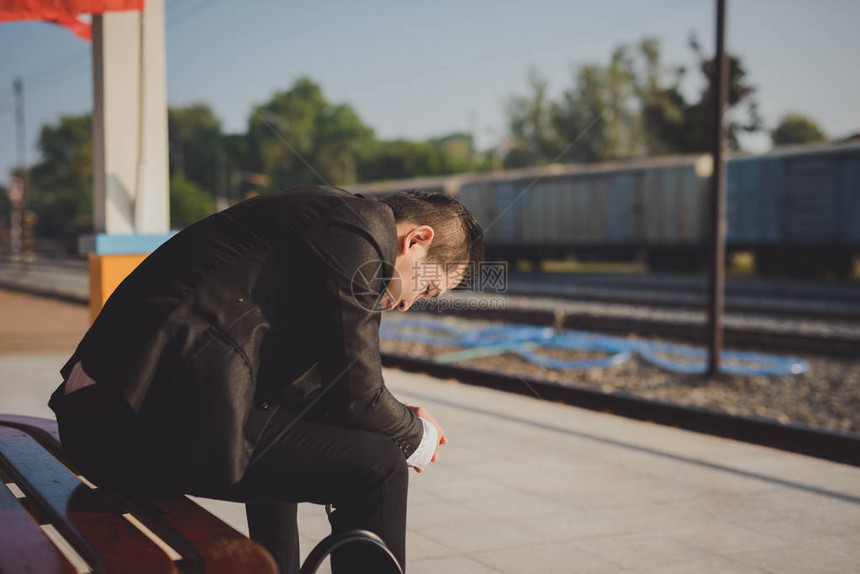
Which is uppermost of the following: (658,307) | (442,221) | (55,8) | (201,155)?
(201,155)

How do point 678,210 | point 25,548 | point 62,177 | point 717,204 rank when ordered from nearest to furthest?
point 25,548 → point 717,204 → point 678,210 → point 62,177

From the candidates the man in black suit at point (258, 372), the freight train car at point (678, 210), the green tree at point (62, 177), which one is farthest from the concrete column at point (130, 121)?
the green tree at point (62, 177)

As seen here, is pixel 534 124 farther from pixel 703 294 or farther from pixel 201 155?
pixel 703 294

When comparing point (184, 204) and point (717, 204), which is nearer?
point (717, 204)

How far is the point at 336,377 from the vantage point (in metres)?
1.76

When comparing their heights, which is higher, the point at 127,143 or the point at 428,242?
the point at 127,143

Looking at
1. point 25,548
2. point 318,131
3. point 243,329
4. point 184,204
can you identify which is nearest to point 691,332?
point 243,329

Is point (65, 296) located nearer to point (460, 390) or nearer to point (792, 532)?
point (460, 390)

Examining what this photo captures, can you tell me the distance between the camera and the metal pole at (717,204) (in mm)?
8281

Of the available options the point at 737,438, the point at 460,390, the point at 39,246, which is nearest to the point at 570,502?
the point at 737,438

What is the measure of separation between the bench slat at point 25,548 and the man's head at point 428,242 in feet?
2.99

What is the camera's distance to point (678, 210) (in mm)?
25297

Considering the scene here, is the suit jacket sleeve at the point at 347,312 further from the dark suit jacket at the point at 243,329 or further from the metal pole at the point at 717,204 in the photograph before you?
the metal pole at the point at 717,204

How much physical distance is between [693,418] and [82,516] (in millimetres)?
4659
